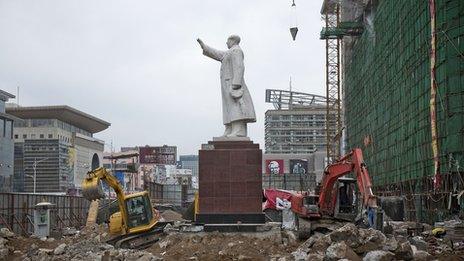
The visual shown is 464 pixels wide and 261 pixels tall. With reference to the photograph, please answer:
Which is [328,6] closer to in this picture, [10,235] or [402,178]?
[402,178]

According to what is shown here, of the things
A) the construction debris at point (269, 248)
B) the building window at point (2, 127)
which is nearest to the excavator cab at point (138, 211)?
the construction debris at point (269, 248)

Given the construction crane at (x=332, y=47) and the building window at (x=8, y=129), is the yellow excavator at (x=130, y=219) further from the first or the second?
the building window at (x=8, y=129)

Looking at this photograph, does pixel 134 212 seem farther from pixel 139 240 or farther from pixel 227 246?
pixel 227 246

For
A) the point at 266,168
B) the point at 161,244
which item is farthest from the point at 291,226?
the point at 266,168

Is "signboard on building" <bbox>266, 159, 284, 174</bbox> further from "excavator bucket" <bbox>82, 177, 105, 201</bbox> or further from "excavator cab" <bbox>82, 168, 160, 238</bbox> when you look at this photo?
"excavator bucket" <bbox>82, 177, 105, 201</bbox>

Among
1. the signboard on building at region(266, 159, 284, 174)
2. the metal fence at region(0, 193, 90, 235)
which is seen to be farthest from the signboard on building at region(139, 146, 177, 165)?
the metal fence at region(0, 193, 90, 235)

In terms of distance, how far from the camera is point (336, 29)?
59875mm

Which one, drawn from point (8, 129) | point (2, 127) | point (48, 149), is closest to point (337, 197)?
point (2, 127)

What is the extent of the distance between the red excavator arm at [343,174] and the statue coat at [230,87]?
3348mm

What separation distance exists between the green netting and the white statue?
502 inches

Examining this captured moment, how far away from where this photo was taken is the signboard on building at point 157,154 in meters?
88.6

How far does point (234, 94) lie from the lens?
17953 mm

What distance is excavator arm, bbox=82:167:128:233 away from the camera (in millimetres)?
18188

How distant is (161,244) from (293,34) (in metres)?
35.7
